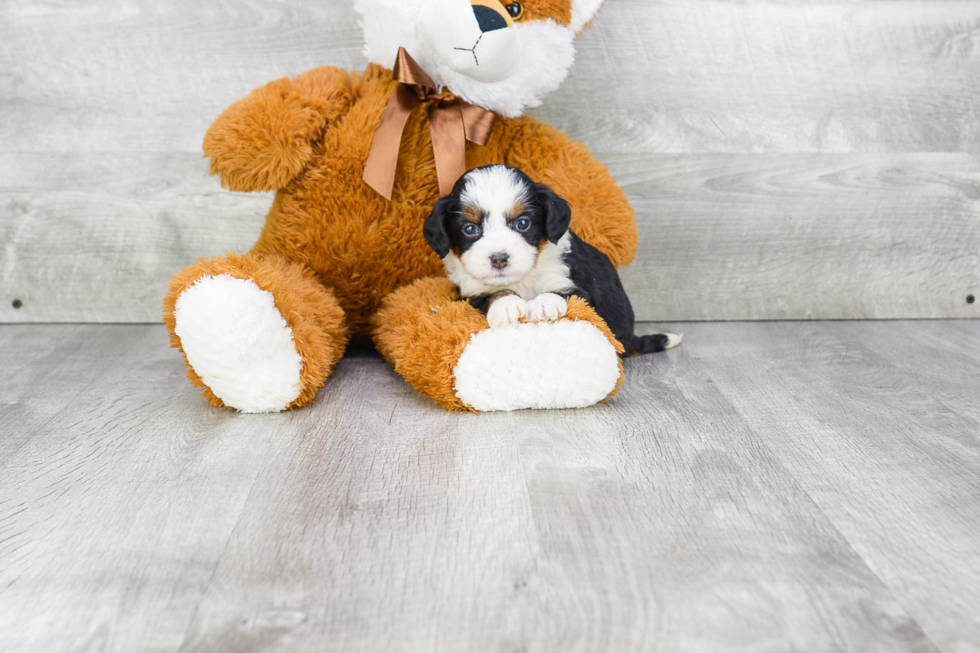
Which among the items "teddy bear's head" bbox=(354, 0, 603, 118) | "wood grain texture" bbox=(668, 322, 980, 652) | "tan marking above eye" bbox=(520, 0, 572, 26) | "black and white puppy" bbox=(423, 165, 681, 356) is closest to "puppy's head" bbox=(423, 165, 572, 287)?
"black and white puppy" bbox=(423, 165, 681, 356)

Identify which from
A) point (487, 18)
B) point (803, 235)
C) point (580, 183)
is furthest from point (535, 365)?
point (803, 235)

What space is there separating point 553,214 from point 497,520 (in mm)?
590

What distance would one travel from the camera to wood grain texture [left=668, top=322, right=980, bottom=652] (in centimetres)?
89

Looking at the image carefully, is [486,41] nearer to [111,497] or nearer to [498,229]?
[498,229]

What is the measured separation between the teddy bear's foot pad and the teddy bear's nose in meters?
0.54

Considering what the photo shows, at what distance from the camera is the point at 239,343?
4.35ft

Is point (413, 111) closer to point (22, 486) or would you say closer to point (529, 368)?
point (529, 368)

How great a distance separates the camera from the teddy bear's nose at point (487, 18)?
4.75 feet

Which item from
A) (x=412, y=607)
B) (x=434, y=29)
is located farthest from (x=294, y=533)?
(x=434, y=29)

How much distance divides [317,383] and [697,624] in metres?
0.83

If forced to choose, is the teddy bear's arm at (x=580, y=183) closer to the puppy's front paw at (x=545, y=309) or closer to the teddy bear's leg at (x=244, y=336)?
the puppy's front paw at (x=545, y=309)

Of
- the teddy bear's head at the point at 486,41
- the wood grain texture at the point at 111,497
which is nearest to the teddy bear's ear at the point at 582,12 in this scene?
the teddy bear's head at the point at 486,41

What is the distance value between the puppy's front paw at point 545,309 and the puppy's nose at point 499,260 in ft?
0.26

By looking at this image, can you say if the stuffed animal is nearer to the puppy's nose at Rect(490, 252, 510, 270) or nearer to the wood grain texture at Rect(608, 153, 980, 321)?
the puppy's nose at Rect(490, 252, 510, 270)
